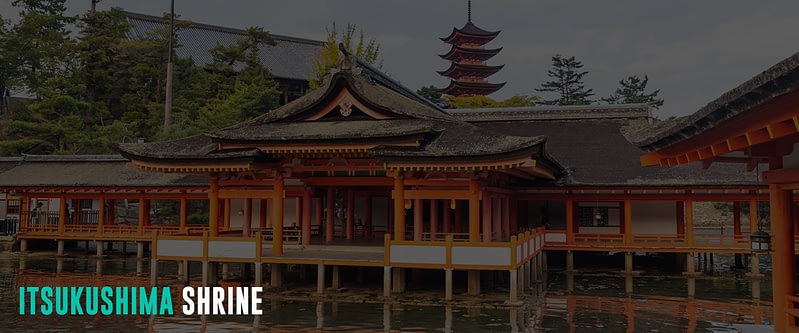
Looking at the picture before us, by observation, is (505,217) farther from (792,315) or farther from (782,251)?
(792,315)

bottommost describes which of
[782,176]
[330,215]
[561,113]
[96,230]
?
[96,230]

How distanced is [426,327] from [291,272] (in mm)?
10516

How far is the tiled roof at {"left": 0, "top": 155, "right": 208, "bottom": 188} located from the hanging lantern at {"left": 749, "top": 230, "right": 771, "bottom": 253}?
26.2 m

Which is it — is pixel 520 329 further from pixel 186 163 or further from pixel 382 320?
pixel 186 163

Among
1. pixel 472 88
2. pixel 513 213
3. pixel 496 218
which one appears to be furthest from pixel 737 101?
pixel 472 88

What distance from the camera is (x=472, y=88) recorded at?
64812mm

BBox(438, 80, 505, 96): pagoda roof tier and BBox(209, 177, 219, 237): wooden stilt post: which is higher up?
BBox(438, 80, 505, 96): pagoda roof tier

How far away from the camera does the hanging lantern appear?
911 centimetres

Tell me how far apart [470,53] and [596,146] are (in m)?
36.3

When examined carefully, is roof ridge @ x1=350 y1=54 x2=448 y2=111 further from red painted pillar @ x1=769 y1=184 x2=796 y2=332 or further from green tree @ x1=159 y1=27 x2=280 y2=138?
red painted pillar @ x1=769 y1=184 x2=796 y2=332

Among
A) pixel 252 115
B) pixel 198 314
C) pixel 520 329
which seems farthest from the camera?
pixel 252 115

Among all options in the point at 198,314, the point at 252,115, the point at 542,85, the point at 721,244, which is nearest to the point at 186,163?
the point at 198,314

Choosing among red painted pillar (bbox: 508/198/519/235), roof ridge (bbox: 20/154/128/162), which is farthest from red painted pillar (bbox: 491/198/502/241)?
roof ridge (bbox: 20/154/128/162)

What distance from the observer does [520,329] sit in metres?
16.0
